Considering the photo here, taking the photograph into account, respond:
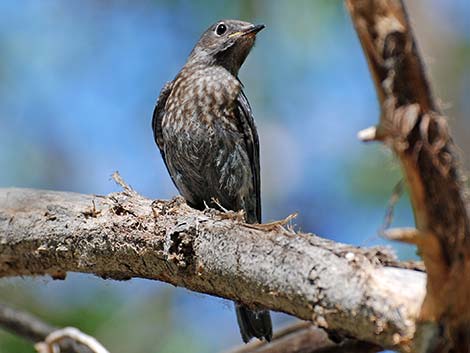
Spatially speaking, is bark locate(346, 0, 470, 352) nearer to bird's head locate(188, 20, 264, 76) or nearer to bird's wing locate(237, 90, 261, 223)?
bird's wing locate(237, 90, 261, 223)

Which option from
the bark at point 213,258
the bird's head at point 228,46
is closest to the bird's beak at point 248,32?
the bird's head at point 228,46

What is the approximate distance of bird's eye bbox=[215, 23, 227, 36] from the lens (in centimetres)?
537

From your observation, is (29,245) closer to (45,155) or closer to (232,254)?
(232,254)

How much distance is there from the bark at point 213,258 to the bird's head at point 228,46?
1.99 m

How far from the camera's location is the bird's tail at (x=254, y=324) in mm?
3730

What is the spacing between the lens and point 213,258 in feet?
8.89

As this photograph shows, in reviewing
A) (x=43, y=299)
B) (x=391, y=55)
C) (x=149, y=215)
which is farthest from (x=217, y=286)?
(x=43, y=299)

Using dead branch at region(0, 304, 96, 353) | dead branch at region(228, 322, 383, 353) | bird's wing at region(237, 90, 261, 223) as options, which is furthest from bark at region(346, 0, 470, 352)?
bird's wing at region(237, 90, 261, 223)

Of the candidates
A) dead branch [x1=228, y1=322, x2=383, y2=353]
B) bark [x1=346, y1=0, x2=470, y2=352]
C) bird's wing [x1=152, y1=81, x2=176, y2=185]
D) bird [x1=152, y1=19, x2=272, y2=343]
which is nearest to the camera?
bark [x1=346, y1=0, x2=470, y2=352]

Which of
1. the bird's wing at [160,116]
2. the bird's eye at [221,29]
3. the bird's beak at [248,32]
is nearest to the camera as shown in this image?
the bird's wing at [160,116]

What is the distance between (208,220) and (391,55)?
4.43ft

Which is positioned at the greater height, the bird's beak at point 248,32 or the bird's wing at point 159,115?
the bird's beak at point 248,32

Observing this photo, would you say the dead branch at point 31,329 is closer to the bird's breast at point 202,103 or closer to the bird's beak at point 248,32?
the bird's breast at point 202,103

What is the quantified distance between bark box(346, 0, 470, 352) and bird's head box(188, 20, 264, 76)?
3.48 m
